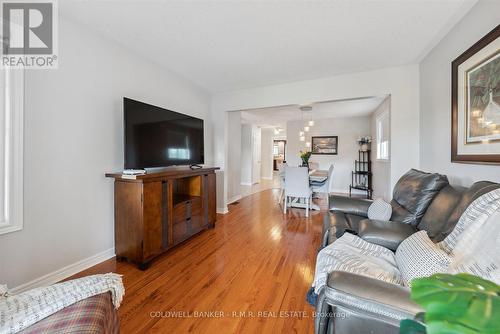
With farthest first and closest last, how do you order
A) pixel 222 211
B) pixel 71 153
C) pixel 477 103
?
pixel 222 211 → pixel 71 153 → pixel 477 103

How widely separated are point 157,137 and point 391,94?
314cm

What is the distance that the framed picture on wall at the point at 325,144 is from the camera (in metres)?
6.19

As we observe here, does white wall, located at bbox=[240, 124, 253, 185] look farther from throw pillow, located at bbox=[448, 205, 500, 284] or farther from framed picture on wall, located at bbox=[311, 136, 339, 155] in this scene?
throw pillow, located at bbox=[448, 205, 500, 284]

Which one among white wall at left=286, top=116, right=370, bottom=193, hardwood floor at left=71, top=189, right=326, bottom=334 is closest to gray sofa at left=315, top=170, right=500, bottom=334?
hardwood floor at left=71, top=189, right=326, bottom=334

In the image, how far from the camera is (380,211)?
1860 mm

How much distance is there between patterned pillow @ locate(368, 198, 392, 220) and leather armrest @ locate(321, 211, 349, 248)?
259mm

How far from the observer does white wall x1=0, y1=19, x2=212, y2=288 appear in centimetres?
160

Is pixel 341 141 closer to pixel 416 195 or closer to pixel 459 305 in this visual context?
pixel 416 195

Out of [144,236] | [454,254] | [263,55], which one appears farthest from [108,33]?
[454,254]

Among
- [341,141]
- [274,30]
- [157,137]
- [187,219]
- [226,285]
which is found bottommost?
[226,285]

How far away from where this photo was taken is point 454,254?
37.4 inches

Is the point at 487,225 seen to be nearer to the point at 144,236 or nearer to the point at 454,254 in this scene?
the point at 454,254
